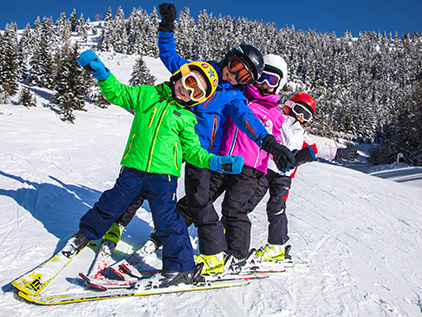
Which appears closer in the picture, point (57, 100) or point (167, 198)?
point (167, 198)

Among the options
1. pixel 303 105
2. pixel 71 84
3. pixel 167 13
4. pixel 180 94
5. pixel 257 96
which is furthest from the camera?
pixel 71 84

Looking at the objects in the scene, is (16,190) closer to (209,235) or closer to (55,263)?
(55,263)

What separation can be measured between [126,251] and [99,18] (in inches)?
5249

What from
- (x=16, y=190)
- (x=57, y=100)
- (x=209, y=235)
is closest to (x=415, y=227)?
(x=209, y=235)

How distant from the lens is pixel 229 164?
7.14ft

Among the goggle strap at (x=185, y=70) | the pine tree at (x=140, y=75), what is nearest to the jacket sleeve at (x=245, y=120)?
the goggle strap at (x=185, y=70)

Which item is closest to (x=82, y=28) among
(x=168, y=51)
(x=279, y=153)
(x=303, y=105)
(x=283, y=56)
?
(x=283, y=56)

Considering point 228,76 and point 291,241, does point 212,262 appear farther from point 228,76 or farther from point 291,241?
point 228,76

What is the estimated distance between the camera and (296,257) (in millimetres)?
3178

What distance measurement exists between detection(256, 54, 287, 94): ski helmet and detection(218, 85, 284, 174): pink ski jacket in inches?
4.4

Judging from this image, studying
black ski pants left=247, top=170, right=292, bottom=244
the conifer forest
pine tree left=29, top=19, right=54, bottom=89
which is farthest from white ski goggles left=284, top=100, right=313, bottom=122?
pine tree left=29, top=19, right=54, bottom=89

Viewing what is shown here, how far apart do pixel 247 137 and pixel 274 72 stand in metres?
0.72

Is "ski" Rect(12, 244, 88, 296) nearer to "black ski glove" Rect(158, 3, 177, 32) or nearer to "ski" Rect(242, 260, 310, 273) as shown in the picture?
"ski" Rect(242, 260, 310, 273)

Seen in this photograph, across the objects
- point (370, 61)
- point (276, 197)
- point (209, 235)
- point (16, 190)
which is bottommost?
point (16, 190)
